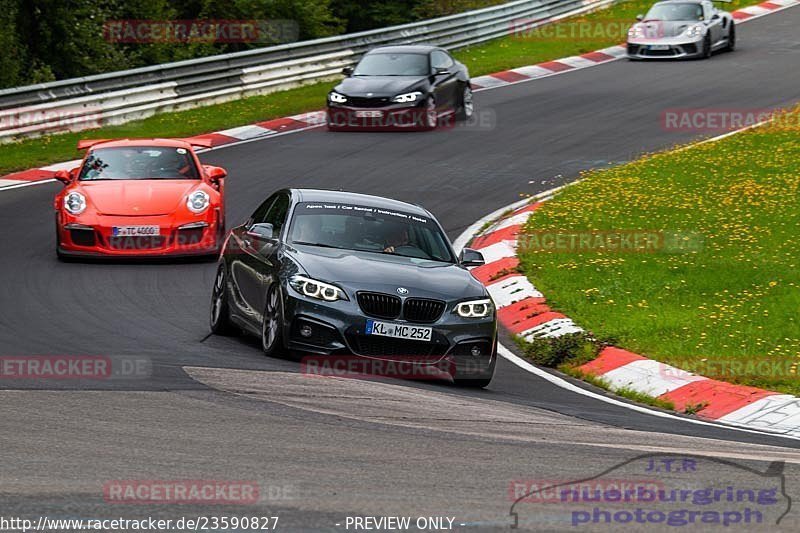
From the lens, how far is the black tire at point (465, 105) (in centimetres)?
2672

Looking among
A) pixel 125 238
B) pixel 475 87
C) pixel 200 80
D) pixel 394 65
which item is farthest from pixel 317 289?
pixel 475 87

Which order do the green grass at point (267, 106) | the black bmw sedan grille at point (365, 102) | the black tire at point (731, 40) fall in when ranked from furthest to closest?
the black tire at point (731, 40) → the black bmw sedan grille at point (365, 102) → the green grass at point (267, 106)

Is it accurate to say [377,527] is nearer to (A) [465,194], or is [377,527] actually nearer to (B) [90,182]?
(B) [90,182]

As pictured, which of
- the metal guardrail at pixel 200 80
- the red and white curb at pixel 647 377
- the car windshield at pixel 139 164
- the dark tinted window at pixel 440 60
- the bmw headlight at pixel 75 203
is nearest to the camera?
the red and white curb at pixel 647 377

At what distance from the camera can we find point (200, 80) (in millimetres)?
28328

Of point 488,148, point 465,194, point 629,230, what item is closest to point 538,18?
point 488,148

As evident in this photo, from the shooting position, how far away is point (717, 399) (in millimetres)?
11172

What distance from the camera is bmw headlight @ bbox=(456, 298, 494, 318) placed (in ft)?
36.4

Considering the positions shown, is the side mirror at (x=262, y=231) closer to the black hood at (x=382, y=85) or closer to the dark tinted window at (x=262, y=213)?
the dark tinted window at (x=262, y=213)

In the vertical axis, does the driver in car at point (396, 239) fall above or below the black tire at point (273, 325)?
above

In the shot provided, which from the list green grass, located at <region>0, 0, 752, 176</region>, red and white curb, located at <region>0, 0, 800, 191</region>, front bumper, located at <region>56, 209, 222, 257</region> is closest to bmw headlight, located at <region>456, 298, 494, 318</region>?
front bumper, located at <region>56, 209, 222, 257</region>

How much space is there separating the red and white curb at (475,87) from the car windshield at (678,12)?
1.29 m

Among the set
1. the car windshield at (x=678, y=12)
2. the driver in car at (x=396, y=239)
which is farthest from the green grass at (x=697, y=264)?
the car windshield at (x=678, y=12)

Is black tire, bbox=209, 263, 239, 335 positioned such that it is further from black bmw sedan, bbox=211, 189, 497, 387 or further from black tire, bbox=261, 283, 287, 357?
black tire, bbox=261, 283, 287, 357
